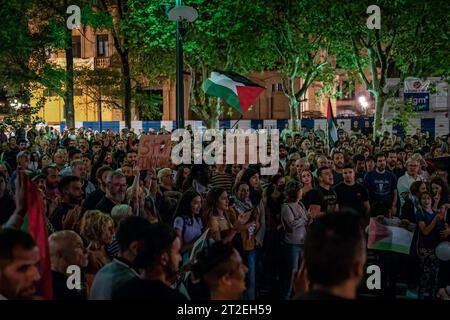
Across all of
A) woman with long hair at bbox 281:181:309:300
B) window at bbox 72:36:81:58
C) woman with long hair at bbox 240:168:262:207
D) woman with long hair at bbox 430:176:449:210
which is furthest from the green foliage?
window at bbox 72:36:81:58

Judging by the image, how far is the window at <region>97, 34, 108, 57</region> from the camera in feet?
172

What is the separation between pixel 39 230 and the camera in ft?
14.4

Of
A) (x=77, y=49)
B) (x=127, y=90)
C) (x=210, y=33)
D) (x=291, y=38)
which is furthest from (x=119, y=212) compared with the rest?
(x=77, y=49)

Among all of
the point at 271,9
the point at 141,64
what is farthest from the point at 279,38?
the point at 141,64

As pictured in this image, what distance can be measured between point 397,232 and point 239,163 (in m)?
4.55

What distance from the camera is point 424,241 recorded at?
7.73m

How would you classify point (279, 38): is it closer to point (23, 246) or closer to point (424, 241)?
point (424, 241)

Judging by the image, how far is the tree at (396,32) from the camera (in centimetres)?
2223

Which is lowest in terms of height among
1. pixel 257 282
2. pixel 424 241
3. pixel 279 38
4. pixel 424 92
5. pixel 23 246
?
pixel 257 282

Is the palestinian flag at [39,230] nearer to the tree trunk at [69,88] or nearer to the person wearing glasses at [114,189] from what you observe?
the person wearing glasses at [114,189]

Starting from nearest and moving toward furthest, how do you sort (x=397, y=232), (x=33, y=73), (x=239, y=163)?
1. (x=397, y=232)
2. (x=239, y=163)
3. (x=33, y=73)

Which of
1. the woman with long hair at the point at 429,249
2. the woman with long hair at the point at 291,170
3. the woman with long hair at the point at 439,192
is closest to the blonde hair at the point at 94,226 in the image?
the woman with long hair at the point at 429,249

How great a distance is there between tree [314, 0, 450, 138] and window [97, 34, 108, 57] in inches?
1206

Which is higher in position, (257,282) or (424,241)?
(424,241)
